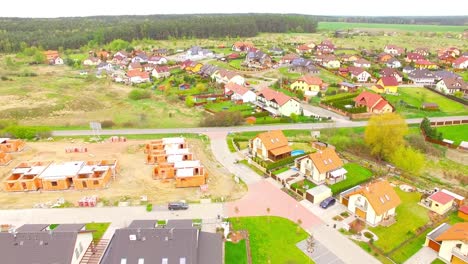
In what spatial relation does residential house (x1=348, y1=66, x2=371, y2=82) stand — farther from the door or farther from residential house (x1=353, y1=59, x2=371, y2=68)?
the door

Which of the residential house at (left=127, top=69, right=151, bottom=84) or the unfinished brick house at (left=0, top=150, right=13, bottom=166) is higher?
the residential house at (left=127, top=69, right=151, bottom=84)

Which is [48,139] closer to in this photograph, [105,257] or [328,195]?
[105,257]

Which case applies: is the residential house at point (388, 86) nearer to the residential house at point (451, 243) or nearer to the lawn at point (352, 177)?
the lawn at point (352, 177)

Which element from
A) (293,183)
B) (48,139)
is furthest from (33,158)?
(293,183)

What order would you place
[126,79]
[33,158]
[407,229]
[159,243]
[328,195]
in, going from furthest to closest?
[126,79] < [33,158] < [328,195] < [407,229] < [159,243]

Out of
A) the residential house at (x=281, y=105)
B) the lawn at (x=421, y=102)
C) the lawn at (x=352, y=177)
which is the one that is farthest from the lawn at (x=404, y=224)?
the lawn at (x=421, y=102)

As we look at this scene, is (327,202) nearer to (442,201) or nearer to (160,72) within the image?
(442,201)

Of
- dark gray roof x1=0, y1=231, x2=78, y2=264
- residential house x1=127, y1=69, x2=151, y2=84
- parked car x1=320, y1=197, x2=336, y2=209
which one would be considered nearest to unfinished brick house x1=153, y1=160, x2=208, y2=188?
parked car x1=320, y1=197, x2=336, y2=209
